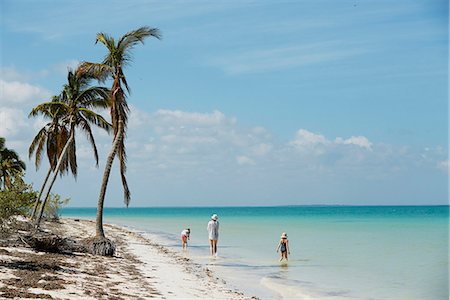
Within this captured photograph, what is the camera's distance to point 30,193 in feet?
40.2

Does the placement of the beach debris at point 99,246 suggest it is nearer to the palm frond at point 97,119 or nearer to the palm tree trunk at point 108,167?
the palm tree trunk at point 108,167

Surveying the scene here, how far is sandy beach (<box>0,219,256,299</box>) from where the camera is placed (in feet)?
32.3

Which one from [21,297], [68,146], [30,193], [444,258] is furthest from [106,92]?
[444,258]

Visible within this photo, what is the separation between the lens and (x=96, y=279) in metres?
11.7

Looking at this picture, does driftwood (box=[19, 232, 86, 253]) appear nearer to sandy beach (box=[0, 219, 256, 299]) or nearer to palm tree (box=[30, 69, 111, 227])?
sandy beach (box=[0, 219, 256, 299])

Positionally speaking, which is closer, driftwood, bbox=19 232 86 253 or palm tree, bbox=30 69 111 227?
driftwood, bbox=19 232 86 253

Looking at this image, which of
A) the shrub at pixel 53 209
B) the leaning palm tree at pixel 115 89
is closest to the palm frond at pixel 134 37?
the leaning palm tree at pixel 115 89

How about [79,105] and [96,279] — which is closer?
[96,279]

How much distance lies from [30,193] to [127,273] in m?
3.16

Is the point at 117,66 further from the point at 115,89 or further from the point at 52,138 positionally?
the point at 52,138

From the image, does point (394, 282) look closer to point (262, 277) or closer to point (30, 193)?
point (262, 277)

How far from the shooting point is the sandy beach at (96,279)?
32.3 feet

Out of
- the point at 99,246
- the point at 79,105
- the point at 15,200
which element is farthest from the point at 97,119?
the point at 15,200

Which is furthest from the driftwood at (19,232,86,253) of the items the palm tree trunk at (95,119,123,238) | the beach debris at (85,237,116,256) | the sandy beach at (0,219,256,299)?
the palm tree trunk at (95,119,123,238)
